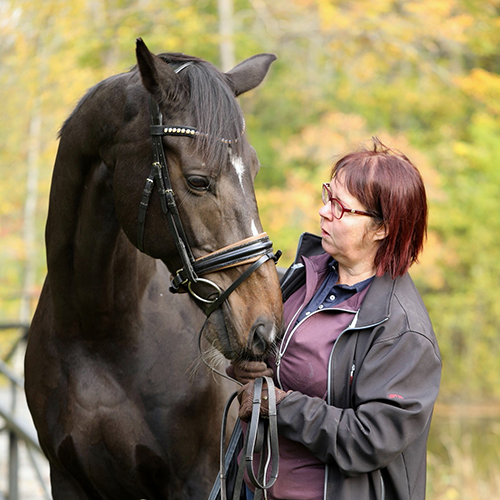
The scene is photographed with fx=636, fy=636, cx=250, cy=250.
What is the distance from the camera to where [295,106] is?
59.0 feet

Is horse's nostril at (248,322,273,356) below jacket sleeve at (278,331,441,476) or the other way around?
the other way around

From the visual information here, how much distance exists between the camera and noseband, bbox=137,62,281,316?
2.08m

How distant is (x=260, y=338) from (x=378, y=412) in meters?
0.43

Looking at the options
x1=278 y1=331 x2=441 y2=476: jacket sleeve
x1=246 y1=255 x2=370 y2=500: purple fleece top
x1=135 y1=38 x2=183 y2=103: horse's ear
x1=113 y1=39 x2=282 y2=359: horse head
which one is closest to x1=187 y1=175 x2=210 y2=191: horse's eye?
x1=113 y1=39 x2=282 y2=359: horse head

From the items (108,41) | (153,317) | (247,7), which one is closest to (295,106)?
(247,7)

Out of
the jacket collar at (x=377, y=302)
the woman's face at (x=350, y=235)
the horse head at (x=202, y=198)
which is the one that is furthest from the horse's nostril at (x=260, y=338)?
the woman's face at (x=350, y=235)

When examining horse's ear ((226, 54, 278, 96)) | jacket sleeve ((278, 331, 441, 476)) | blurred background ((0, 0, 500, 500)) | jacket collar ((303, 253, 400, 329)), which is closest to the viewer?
jacket sleeve ((278, 331, 441, 476))

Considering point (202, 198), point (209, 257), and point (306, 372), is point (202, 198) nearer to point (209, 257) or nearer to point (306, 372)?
point (209, 257)

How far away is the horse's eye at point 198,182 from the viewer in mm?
2119

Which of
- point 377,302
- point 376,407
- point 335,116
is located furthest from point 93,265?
Result: point 335,116

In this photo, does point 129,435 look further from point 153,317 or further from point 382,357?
point 382,357

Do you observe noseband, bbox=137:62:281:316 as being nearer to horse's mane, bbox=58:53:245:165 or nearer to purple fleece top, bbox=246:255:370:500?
horse's mane, bbox=58:53:245:165

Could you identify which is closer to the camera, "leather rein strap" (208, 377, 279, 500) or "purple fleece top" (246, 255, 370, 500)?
"leather rein strap" (208, 377, 279, 500)

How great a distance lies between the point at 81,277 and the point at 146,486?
37.7 inches
